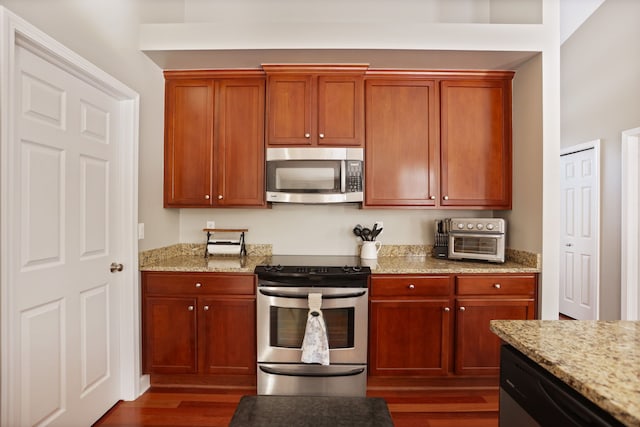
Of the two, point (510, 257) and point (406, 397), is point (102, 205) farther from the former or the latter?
point (510, 257)

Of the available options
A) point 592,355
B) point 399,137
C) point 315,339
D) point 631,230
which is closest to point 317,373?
point 315,339

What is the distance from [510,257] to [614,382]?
2301 millimetres

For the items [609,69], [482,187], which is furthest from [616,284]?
[609,69]

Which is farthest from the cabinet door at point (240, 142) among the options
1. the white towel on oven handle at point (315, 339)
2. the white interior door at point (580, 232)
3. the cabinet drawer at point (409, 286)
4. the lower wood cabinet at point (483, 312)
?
the white interior door at point (580, 232)

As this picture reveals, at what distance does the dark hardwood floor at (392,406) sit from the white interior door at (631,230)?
1.89 meters

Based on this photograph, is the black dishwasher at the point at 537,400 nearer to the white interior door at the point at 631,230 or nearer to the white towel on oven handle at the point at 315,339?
the white towel on oven handle at the point at 315,339

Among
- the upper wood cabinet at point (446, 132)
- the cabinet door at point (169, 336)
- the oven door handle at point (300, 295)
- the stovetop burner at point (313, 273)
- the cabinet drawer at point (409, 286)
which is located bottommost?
the cabinet door at point (169, 336)

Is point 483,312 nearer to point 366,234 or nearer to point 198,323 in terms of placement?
point 366,234

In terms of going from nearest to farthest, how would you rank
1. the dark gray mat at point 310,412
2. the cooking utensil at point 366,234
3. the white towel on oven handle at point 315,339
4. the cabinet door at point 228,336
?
the dark gray mat at point 310,412, the white towel on oven handle at point 315,339, the cabinet door at point 228,336, the cooking utensil at point 366,234

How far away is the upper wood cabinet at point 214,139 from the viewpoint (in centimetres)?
283

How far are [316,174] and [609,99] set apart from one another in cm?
329

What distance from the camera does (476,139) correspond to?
9.31ft

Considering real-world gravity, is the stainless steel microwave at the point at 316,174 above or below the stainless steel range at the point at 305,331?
above

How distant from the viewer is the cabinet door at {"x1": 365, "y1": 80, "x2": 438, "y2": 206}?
9.28ft
